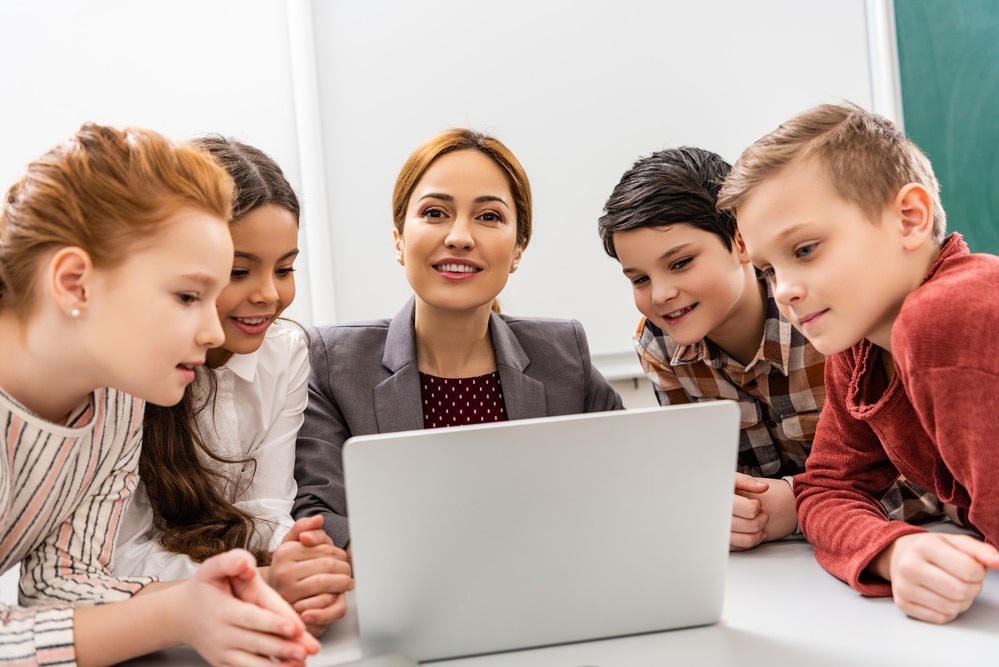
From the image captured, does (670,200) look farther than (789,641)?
Yes

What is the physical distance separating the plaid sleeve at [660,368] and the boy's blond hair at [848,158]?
0.53m

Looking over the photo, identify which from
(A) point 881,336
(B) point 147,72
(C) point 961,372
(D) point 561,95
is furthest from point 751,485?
(B) point 147,72

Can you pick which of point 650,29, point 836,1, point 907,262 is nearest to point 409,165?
point 907,262

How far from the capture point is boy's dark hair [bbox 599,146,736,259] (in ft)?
4.51

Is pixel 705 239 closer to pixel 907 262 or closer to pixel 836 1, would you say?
pixel 907 262

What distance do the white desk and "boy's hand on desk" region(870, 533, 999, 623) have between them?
16mm

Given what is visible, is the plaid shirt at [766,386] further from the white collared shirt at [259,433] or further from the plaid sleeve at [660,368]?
the white collared shirt at [259,433]

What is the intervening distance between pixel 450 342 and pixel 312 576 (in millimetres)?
670

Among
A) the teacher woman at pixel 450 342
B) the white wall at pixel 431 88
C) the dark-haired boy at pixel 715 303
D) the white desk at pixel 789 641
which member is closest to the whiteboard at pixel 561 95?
the white wall at pixel 431 88

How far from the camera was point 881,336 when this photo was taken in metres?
0.98

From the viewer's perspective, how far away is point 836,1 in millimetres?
2518

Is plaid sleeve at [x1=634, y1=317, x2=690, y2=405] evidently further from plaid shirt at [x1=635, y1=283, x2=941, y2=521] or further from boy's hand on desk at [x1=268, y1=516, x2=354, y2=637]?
boy's hand on desk at [x1=268, y1=516, x2=354, y2=637]

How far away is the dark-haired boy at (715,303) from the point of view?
1.38 m

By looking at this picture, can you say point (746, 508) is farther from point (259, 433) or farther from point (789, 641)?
point (259, 433)
